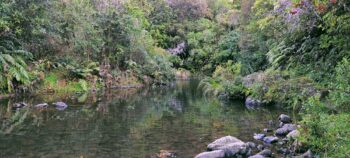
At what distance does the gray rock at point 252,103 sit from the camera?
1869 centimetres

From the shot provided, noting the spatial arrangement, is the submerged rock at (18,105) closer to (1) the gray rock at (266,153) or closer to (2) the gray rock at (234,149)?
(2) the gray rock at (234,149)

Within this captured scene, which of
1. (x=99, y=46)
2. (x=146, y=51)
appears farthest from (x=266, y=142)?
(x=146, y=51)

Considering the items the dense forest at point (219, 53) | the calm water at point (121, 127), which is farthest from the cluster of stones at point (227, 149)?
the dense forest at point (219, 53)

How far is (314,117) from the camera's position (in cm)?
744

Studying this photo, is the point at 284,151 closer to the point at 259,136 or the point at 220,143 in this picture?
the point at 220,143

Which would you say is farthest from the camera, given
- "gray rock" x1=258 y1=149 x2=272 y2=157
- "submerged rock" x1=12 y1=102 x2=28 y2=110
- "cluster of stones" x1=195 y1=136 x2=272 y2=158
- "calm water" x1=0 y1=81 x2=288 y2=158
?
"submerged rock" x1=12 y1=102 x2=28 y2=110

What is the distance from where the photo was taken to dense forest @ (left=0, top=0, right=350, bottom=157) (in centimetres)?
1072

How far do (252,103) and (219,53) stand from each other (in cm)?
1976

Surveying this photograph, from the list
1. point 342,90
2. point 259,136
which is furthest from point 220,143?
point 342,90

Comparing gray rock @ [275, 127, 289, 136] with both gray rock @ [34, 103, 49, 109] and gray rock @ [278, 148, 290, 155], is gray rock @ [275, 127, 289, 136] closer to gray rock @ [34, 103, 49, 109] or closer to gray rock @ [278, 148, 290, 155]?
gray rock @ [278, 148, 290, 155]

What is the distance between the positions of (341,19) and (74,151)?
7.11 metres

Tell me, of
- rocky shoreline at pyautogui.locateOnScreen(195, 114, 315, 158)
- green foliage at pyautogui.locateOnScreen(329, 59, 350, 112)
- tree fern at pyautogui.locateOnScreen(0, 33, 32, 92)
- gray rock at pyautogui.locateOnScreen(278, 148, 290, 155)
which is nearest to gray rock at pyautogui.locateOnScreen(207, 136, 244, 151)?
rocky shoreline at pyautogui.locateOnScreen(195, 114, 315, 158)

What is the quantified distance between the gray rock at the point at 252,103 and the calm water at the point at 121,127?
1.20ft

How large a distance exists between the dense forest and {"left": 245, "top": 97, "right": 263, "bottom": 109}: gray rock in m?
0.13
